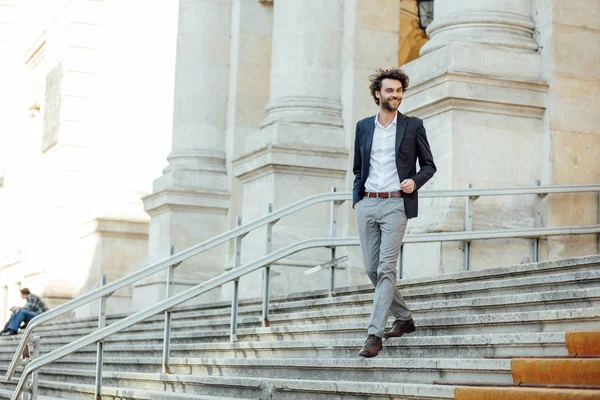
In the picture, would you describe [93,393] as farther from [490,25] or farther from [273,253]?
[490,25]

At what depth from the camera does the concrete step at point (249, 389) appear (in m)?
6.74

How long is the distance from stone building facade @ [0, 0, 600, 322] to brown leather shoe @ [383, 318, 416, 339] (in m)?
3.92

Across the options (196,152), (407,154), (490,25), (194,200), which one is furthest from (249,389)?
(196,152)

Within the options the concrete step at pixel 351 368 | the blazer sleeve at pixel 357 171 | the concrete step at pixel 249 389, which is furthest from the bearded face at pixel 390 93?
the concrete step at pixel 249 389

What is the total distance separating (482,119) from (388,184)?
4660 millimetres

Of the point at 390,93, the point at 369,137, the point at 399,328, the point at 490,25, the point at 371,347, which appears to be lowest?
the point at 371,347

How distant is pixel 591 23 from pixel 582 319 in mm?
6461

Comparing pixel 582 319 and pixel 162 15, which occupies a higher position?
pixel 162 15

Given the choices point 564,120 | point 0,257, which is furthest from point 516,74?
point 0,257

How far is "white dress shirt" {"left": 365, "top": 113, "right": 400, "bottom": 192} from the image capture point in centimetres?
776

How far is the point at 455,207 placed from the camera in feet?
38.9

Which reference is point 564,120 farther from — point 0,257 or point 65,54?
point 0,257

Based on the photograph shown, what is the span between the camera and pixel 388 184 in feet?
25.4

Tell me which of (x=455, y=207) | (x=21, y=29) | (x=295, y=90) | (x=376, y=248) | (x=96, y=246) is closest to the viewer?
(x=376, y=248)
